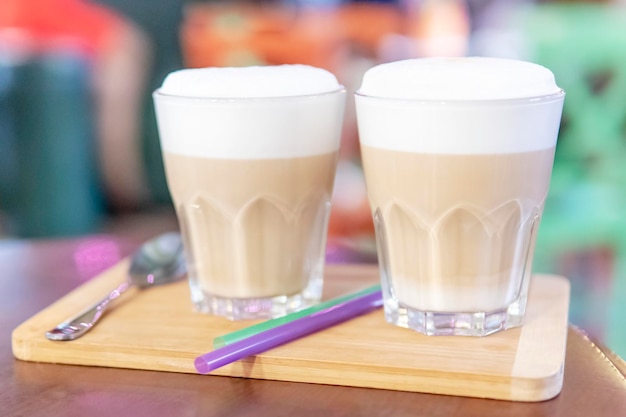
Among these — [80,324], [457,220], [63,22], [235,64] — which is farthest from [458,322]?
[63,22]

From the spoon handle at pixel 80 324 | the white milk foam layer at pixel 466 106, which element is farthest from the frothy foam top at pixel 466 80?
the spoon handle at pixel 80 324

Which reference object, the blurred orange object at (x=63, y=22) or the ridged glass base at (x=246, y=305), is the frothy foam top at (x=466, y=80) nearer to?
the ridged glass base at (x=246, y=305)

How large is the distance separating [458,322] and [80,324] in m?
0.30

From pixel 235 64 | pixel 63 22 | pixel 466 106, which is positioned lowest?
pixel 235 64

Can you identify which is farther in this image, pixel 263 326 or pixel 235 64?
pixel 235 64

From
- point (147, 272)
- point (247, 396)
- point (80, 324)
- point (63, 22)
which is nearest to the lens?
point (247, 396)

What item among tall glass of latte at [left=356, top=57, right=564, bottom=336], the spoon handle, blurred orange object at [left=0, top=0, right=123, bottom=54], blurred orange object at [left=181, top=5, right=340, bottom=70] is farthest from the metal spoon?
blurred orange object at [left=0, top=0, right=123, bottom=54]

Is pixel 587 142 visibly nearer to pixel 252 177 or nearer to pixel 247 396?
pixel 252 177

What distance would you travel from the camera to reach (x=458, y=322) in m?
0.62

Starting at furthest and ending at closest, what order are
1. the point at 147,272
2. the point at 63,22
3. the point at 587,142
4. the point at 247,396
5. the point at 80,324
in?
the point at 63,22 < the point at 587,142 < the point at 147,272 < the point at 80,324 < the point at 247,396

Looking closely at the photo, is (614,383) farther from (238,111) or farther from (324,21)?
(324,21)

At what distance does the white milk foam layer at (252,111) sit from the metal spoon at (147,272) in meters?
0.15

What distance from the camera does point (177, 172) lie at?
687 mm

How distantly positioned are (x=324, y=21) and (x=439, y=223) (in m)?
2.21
